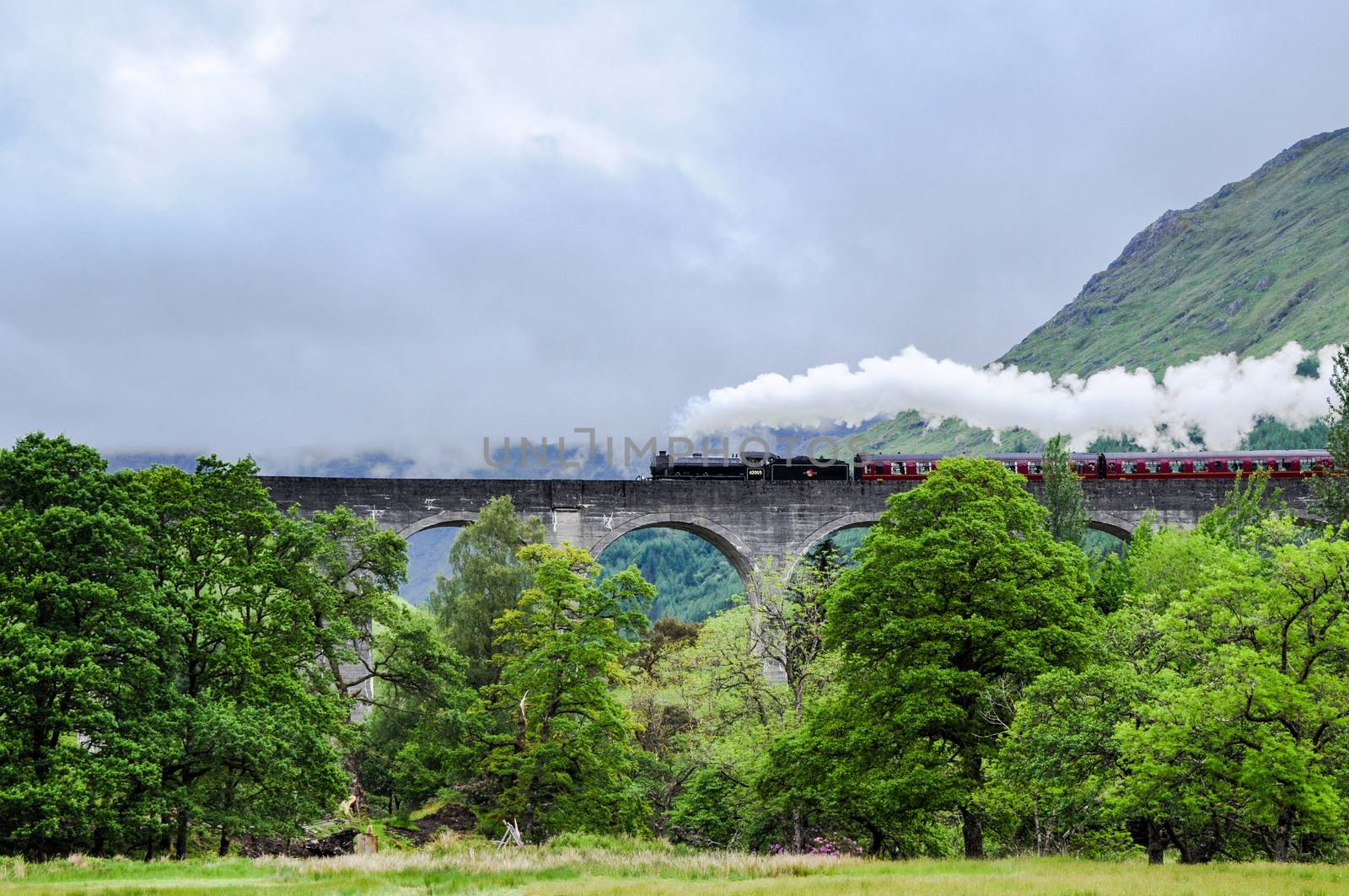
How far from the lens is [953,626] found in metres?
21.7

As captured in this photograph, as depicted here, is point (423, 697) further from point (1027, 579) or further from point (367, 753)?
point (1027, 579)

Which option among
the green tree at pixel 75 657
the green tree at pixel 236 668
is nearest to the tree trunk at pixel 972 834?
the green tree at pixel 236 668

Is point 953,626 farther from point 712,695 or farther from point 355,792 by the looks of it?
point 355,792

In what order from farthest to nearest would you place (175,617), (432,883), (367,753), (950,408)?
(950,408) → (367,753) → (175,617) → (432,883)

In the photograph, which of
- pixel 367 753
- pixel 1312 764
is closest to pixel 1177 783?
pixel 1312 764

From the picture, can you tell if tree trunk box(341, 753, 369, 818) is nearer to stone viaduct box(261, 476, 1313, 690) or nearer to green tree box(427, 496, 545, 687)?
green tree box(427, 496, 545, 687)

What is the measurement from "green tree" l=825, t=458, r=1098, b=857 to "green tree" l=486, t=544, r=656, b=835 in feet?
18.4

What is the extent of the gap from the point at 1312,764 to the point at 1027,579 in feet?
19.9

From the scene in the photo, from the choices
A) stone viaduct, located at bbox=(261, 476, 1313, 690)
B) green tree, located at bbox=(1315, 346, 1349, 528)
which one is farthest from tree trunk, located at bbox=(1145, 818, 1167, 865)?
green tree, located at bbox=(1315, 346, 1349, 528)

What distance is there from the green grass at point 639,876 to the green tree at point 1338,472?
92.2 ft

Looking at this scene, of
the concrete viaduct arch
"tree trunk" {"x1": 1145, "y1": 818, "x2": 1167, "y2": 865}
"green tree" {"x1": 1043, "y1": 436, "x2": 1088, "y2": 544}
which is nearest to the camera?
"tree trunk" {"x1": 1145, "y1": 818, "x2": 1167, "y2": 865}

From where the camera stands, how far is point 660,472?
49031mm

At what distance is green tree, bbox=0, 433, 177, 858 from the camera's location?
18016 mm

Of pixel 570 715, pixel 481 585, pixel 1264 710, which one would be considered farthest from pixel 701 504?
pixel 1264 710
